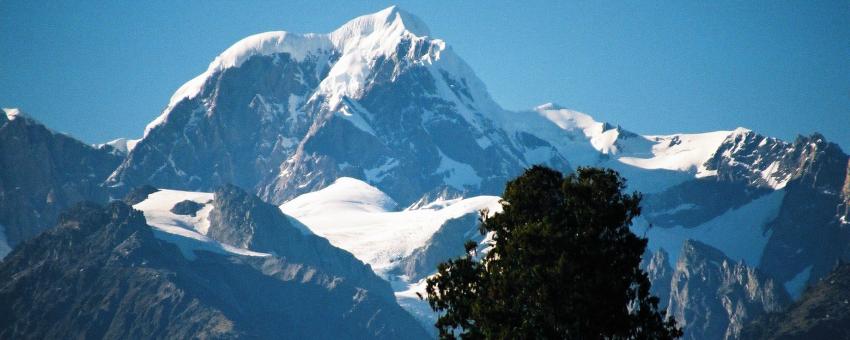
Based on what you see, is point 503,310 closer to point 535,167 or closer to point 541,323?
point 541,323

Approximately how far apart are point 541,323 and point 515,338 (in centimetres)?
140

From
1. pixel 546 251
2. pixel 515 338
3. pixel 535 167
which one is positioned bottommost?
pixel 515 338

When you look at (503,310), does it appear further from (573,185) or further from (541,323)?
(573,185)

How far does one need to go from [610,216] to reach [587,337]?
19.2 ft

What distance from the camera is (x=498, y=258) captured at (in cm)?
6956

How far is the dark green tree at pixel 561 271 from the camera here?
65.6 m

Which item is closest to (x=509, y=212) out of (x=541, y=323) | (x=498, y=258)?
(x=498, y=258)

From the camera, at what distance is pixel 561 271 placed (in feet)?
215

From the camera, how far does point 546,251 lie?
66.7 metres

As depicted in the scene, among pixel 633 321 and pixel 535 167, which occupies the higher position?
pixel 535 167

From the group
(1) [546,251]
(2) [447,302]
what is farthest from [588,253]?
(2) [447,302]

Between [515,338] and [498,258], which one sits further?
[498,258]

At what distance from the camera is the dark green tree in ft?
215

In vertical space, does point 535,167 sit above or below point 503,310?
above
